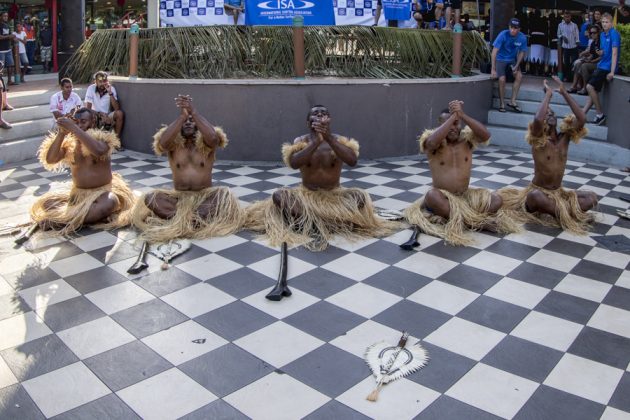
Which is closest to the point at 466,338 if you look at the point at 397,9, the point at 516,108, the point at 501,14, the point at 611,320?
the point at 611,320

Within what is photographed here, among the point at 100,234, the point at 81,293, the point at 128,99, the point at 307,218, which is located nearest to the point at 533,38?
the point at 128,99

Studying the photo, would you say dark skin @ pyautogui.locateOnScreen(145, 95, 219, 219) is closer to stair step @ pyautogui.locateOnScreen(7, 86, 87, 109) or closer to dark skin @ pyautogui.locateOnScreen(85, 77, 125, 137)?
dark skin @ pyautogui.locateOnScreen(85, 77, 125, 137)

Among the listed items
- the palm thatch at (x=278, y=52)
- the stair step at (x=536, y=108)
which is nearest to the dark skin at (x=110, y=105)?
the palm thatch at (x=278, y=52)

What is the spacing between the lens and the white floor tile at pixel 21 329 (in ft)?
8.98

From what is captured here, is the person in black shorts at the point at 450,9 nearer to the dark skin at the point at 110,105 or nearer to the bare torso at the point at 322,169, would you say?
the dark skin at the point at 110,105

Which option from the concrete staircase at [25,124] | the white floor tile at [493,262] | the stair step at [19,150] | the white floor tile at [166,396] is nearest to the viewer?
the white floor tile at [166,396]

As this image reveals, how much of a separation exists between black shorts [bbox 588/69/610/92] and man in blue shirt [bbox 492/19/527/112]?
3.59 ft

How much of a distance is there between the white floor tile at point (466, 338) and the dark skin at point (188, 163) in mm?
2123

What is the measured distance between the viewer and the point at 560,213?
444 centimetres

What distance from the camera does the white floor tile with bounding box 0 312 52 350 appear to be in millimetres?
2736

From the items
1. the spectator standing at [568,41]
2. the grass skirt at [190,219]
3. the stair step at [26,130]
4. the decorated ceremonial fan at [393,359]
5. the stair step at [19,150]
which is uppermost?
the spectator standing at [568,41]

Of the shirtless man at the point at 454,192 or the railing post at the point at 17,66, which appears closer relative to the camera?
the shirtless man at the point at 454,192

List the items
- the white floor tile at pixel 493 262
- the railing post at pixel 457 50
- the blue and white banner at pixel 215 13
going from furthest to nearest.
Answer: the blue and white banner at pixel 215 13 → the railing post at pixel 457 50 → the white floor tile at pixel 493 262

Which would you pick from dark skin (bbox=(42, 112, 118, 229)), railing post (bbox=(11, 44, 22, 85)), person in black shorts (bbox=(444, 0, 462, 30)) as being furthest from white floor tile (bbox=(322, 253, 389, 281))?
railing post (bbox=(11, 44, 22, 85))
